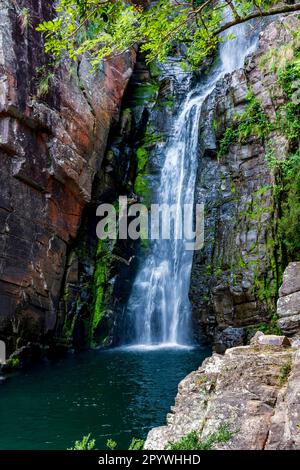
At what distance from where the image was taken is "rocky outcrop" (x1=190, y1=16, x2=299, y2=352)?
1427 centimetres

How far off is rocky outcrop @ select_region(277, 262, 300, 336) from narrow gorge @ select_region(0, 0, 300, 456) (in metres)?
0.03

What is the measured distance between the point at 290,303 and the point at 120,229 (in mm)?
9898

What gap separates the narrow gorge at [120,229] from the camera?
10539 mm

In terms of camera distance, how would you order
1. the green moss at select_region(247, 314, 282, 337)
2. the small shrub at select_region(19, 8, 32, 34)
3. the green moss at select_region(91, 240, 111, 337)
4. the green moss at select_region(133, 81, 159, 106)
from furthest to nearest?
the green moss at select_region(133, 81, 159, 106)
the green moss at select_region(91, 240, 111, 337)
the small shrub at select_region(19, 8, 32, 34)
the green moss at select_region(247, 314, 282, 337)

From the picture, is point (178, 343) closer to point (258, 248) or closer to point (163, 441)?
point (258, 248)

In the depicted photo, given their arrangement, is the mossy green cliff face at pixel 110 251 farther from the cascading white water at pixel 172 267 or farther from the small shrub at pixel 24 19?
the small shrub at pixel 24 19

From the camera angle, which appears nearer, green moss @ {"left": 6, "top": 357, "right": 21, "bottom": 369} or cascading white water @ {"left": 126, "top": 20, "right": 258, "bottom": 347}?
green moss @ {"left": 6, "top": 357, "right": 21, "bottom": 369}

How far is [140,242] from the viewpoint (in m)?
19.1

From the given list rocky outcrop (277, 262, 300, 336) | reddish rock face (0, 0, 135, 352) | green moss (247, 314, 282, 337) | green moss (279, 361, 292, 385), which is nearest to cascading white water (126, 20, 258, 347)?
green moss (247, 314, 282, 337)

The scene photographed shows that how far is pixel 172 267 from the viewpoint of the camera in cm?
1814

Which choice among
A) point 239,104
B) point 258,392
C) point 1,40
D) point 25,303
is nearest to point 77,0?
point 258,392

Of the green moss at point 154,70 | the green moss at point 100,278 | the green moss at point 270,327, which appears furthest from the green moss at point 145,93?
the green moss at point 270,327

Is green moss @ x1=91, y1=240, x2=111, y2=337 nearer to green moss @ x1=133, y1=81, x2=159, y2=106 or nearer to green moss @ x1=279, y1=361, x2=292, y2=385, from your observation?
green moss @ x1=133, y1=81, x2=159, y2=106

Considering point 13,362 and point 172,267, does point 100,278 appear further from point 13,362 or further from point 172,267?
point 13,362
